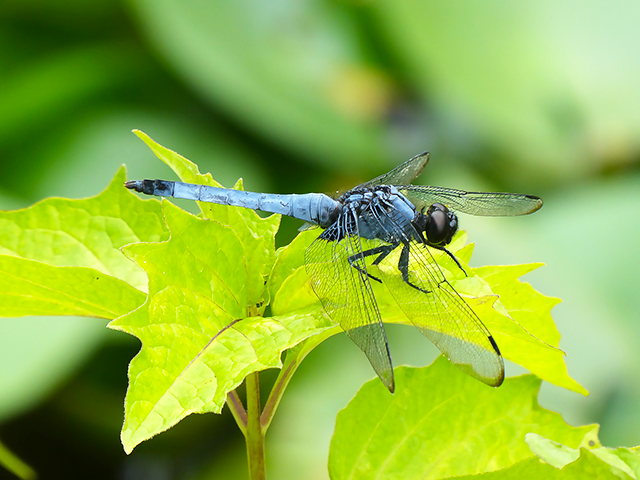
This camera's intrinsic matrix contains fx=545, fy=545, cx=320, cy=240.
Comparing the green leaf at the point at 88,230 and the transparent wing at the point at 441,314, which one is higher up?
the green leaf at the point at 88,230

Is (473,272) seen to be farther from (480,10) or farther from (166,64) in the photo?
(480,10)

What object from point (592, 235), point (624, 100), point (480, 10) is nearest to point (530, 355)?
point (592, 235)

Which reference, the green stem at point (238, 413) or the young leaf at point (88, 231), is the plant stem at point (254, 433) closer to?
the green stem at point (238, 413)

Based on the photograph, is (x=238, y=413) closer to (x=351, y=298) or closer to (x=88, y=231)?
(x=351, y=298)

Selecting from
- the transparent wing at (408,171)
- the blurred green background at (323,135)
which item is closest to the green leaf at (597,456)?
the transparent wing at (408,171)

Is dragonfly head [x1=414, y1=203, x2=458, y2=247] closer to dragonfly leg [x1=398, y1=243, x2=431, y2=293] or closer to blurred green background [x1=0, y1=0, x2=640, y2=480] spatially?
dragonfly leg [x1=398, y1=243, x2=431, y2=293]

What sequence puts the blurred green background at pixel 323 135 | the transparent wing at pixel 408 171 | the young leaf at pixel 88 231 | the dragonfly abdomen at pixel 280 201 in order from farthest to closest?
the blurred green background at pixel 323 135 < the transparent wing at pixel 408 171 < the dragonfly abdomen at pixel 280 201 < the young leaf at pixel 88 231
